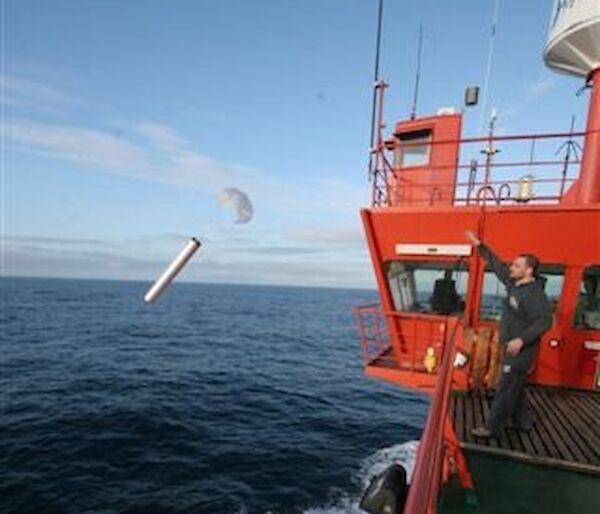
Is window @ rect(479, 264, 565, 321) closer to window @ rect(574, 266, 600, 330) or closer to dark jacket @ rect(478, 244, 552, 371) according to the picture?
window @ rect(574, 266, 600, 330)

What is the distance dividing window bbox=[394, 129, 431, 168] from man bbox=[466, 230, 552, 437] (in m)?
6.89

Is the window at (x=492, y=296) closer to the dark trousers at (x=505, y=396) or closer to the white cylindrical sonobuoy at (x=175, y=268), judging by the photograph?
the dark trousers at (x=505, y=396)

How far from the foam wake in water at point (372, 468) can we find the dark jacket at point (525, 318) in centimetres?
766

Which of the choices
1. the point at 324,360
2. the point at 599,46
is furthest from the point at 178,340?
the point at 599,46

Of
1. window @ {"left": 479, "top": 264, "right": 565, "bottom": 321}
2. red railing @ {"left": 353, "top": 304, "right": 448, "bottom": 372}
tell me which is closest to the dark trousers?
window @ {"left": 479, "top": 264, "right": 565, "bottom": 321}

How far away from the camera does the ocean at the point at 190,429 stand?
50.3 feet

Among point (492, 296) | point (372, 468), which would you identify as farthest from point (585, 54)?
point (372, 468)

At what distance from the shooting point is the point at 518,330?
679 cm

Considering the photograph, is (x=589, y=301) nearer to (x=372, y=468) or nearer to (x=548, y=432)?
(x=548, y=432)

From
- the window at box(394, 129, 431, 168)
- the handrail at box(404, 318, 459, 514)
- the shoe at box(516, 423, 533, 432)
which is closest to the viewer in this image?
the handrail at box(404, 318, 459, 514)

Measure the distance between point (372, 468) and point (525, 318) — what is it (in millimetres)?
13232

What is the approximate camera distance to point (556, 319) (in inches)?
407

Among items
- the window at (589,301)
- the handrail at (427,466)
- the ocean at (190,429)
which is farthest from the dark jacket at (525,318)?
the ocean at (190,429)

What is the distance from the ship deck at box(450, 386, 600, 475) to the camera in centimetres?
638
